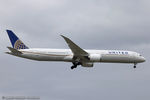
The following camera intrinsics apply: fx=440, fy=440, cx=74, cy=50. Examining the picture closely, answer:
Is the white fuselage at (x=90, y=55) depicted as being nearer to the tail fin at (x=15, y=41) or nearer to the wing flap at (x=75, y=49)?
the wing flap at (x=75, y=49)

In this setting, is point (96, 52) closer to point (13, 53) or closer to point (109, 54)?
point (109, 54)

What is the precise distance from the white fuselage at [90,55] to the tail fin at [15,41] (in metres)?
1.42

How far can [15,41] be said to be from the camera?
71.9 meters

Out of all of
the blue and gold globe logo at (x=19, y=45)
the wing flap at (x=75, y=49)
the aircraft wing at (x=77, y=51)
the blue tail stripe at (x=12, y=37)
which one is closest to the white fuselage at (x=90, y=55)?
the aircraft wing at (x=77, y=51)

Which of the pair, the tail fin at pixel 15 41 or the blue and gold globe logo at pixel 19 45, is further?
the tail fin at pixel 15 41

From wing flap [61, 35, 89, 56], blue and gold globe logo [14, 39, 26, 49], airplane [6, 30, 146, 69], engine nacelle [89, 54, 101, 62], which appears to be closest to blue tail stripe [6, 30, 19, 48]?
airplane [6, 30, 146, 69]

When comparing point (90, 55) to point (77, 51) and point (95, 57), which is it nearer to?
point (95, 57)

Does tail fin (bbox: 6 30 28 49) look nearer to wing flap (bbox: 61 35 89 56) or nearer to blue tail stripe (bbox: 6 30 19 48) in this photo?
blue tail stripe (bbox: 6 30 19 48)

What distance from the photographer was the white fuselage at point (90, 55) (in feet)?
226

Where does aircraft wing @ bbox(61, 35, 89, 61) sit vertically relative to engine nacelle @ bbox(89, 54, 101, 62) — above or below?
above

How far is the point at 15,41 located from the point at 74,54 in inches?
397

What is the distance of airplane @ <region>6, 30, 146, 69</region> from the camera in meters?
68.7

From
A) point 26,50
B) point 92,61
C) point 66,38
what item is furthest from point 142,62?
point 26,50

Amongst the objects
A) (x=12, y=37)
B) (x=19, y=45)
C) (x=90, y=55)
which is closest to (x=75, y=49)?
(x=90, y=55)
